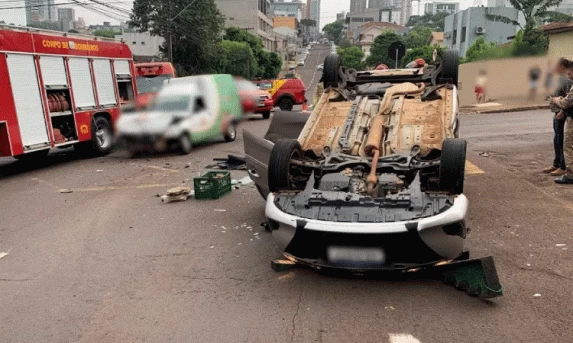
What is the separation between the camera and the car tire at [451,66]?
6746mm

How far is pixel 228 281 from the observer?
458 cm

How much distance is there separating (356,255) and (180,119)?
2.33 m

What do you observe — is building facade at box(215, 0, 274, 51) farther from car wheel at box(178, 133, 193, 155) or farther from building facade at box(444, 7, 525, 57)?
building facade at box(444, 7, 525, 57)

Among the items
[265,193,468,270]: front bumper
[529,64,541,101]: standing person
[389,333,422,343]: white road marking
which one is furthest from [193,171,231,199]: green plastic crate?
[529,64,541,101]: standing person

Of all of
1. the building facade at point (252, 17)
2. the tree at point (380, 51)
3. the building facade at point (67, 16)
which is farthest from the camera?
the tree at point (380, 51)

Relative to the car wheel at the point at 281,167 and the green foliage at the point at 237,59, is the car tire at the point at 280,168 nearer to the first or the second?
the car wheel at the point at 281,167

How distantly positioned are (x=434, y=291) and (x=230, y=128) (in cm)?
266

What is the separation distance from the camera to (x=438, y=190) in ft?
14.9

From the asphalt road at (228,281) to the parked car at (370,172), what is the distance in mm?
393

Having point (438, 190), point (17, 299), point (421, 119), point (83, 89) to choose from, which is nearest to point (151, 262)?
point (17, 299)

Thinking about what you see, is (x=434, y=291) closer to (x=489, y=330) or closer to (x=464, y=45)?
(x=489, y=330)

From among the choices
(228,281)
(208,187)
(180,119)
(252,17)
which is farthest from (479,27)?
(180,119)

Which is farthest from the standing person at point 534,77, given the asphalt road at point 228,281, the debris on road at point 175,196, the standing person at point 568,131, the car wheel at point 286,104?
the car wheel at point 286,104

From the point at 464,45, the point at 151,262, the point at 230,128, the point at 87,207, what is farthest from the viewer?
the point at 464,45
